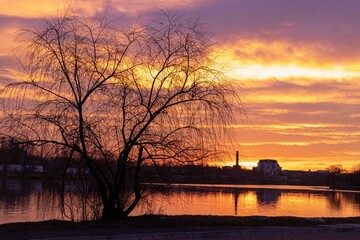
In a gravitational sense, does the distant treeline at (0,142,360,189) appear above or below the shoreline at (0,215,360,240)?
above

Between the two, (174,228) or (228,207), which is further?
(228,207)

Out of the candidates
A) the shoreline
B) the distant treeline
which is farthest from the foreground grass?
the distant treeline

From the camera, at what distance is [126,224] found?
67.1ft

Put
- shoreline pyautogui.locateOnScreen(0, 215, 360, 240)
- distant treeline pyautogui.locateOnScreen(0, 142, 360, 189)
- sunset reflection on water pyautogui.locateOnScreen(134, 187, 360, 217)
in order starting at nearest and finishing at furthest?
1. shoreline pyautogui.locateOnScreen(0, 215, 360, 240)
2. distant treeline pyautogui.locateOnScreen(0, 142, 360, 189)
3. sunset reflection on water pyautogui.locateOnScreen(134, 187, 360, 217)

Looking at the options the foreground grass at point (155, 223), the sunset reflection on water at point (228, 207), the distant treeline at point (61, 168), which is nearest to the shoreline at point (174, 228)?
the foreground grass at point (155, 223)

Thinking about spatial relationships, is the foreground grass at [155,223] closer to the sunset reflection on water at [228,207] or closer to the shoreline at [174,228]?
the shoreline at [174,228]

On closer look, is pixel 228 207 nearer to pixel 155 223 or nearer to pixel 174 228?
pixel 155 223

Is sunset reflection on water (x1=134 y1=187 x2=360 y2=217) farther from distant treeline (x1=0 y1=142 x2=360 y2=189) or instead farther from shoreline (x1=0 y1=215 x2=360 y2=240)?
shoreline (x1=0 y1=215 x2=360 y2=240)

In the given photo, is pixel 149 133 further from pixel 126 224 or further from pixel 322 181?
pixel 322 181

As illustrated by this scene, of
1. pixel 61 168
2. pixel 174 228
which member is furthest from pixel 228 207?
pixel 174 228

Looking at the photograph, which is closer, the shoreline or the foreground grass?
the shoreline

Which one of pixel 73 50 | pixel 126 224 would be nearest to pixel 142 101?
pixel 73 50

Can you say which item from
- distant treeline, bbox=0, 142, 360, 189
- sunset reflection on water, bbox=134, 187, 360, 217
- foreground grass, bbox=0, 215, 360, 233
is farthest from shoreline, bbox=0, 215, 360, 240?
sunset reflection on water, bbox=134, 187, 360, 217

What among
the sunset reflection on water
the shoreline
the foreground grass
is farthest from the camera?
the sunset reflection on water
